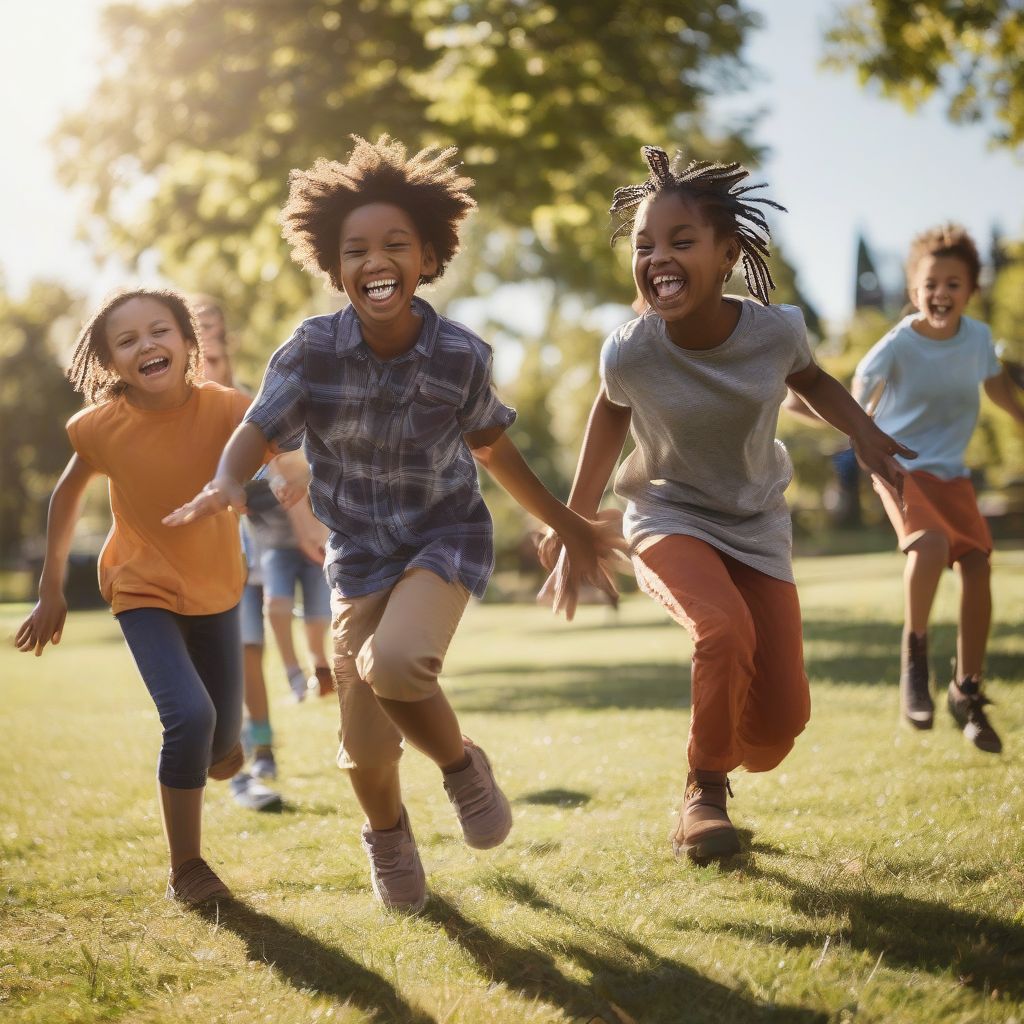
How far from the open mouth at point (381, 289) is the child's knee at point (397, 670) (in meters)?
1.01

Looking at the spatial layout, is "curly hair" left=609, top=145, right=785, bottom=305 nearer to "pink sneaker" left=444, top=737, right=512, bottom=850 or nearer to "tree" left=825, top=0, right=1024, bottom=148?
"pink sneaker" left=444, top=737, right=512, bottom=850

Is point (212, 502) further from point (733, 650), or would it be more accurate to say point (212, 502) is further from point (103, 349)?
point (733, 650)

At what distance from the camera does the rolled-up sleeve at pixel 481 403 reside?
3.99 m

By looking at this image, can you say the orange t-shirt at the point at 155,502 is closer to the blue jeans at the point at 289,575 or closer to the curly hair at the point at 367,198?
the curly hair at the point at 367,198

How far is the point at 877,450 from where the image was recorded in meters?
4.34

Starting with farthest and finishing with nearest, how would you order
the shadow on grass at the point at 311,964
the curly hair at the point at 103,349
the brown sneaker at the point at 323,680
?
the brown sneaker at the point at 323,680 → the curly hair at the point at 103,349 → the shadow on grass at the point at 311,964

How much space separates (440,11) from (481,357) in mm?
10381

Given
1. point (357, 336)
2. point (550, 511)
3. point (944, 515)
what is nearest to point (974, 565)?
point (944, 515)

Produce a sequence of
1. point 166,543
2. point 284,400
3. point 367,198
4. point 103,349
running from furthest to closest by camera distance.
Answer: point 103,349, point 166,543, point 367,198, point 284,400

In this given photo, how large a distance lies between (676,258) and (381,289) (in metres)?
0.99

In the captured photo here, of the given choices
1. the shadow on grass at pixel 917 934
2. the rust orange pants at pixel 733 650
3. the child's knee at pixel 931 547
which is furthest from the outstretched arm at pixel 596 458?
the child's knee at pixel 931 547

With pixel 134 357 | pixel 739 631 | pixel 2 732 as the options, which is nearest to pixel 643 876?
pixel 739 631

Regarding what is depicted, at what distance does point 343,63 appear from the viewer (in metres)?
13.2

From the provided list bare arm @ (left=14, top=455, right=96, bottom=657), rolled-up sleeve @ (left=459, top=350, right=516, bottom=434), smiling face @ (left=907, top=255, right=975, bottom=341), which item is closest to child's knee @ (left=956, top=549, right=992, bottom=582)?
smiling face @ (left=907, top=255, right=975, bottom=341)
